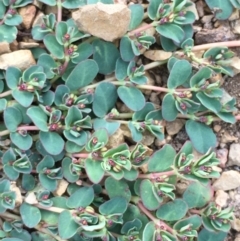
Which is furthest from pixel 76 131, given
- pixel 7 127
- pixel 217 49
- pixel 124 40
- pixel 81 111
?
pixel 217 49

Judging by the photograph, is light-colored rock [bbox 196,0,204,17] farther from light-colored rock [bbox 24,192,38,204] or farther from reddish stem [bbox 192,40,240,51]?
light-colored rock [bbox 24,192,38,204]

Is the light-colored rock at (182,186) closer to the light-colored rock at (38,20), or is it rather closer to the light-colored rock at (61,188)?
the light-colored rock at (61,188)

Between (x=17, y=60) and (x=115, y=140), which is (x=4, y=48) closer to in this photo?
(x=17, y=60)

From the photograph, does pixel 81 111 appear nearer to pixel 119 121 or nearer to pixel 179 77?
pixel 119 121

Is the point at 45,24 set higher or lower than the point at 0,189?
higher


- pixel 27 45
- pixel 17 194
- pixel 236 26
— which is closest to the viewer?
pixel 17 194

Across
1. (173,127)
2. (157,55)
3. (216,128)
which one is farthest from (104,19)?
(216,128)
